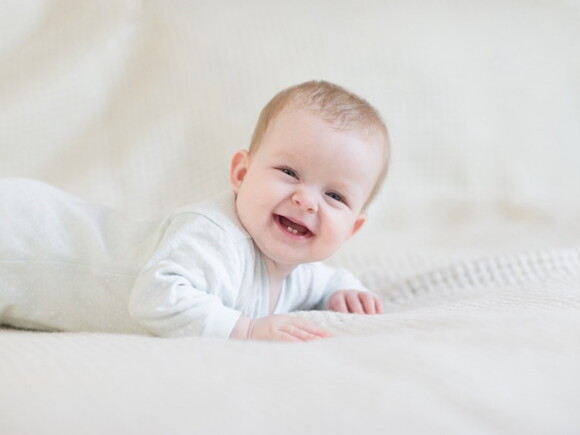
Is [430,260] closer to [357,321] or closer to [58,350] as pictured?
[357,321]

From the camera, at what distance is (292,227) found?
3.56 feet

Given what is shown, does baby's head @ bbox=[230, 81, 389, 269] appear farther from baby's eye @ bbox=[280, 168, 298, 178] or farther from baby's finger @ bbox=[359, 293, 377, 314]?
baby's finger @ bbox=[359, 293, 377, 314]

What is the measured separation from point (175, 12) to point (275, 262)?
872 mm

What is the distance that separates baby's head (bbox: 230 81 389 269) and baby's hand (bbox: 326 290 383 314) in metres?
0.14

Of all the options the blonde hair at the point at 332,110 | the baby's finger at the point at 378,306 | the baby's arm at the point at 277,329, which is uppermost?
the blonde hair at the point at 332,110

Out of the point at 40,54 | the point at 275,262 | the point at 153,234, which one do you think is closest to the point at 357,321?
the point at 275,262

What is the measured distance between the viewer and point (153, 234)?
115 cm

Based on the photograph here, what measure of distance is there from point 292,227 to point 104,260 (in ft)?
0.88

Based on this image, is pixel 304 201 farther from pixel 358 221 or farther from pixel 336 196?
pixel 358 221

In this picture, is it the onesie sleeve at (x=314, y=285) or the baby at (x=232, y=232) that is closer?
the baby at (x=232, y=232)

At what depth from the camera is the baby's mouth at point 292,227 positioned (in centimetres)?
Answer: 108

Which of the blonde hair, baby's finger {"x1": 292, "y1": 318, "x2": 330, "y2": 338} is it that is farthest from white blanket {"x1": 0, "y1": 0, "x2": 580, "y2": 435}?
the blonde hair

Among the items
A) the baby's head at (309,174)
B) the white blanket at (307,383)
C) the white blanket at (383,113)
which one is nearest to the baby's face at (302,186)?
the baby's head at (309,174)

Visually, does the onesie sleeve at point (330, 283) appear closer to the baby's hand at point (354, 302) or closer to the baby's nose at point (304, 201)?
the baby's hand at point (354, 302)
